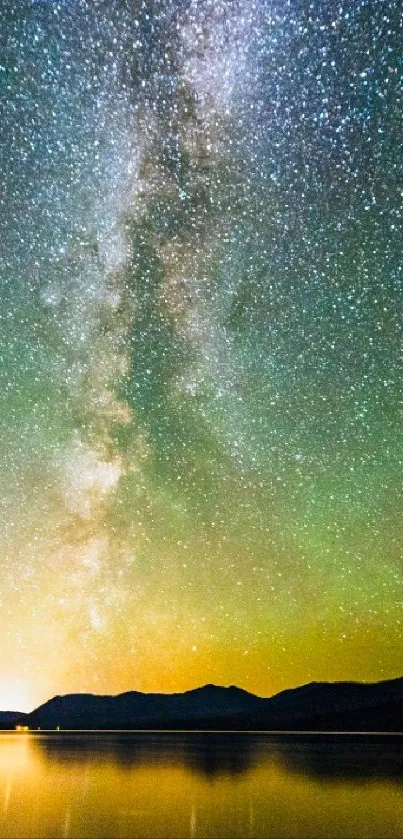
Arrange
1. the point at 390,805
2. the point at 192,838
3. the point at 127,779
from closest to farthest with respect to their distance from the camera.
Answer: the point at 192,838
the point at 390,805
the point at 127,779

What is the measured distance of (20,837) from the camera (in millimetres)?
11266

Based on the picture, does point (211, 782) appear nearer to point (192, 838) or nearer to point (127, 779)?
point (127, 779)

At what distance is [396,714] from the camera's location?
18888 centimetres

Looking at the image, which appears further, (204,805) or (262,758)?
(262,758)

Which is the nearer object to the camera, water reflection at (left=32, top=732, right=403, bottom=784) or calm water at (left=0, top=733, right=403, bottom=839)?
calm water at (left=0, top=733, right=403, bottom=839)

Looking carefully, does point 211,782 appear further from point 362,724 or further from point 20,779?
point 362,724

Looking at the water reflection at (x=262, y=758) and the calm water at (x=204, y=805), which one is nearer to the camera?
the calm water at (x=204, y=805)

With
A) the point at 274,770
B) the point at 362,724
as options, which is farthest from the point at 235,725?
the point at 274,770

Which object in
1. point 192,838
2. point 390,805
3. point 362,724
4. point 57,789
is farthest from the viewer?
point 362,724

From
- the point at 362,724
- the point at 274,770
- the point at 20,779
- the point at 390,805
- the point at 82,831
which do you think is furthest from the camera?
the point at 362,724

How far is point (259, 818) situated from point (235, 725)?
199 metres

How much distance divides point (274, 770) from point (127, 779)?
29.4 ft

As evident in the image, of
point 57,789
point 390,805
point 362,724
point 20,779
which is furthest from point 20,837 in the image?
point 362,724

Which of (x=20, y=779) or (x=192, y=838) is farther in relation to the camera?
(x=20, y=779)
